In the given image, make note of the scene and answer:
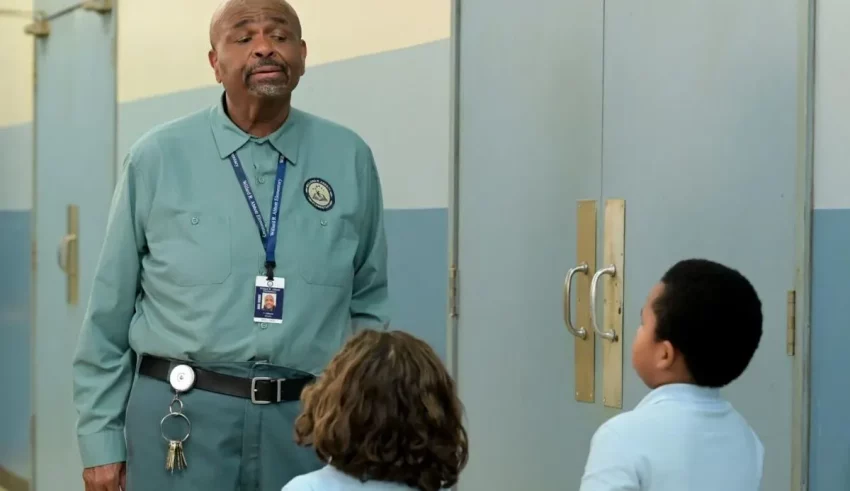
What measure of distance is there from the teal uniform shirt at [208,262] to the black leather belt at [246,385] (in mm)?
29

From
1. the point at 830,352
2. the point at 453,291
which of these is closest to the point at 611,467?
the point at 830,352

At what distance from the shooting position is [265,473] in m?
2.05

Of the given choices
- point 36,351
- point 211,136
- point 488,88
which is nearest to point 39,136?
point 36,351

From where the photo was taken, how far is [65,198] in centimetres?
502

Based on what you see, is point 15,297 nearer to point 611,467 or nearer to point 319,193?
point 319,193

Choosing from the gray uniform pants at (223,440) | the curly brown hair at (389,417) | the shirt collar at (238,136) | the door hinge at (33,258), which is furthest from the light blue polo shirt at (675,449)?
the door hinge at (33,258)

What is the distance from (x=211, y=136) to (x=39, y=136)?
3.44m

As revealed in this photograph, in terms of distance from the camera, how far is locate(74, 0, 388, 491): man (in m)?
2.06

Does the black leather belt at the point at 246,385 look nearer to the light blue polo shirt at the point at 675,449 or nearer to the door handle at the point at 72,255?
the light blue polo shirt at the point at 675,449

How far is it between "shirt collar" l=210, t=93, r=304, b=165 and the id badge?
9.9 inches

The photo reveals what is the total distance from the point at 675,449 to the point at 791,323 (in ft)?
2.13

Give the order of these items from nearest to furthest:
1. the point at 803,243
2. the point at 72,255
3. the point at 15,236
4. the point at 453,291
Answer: the point at 803,243 → the point at 453,291 → the point at 72,255 → the point at 15,236

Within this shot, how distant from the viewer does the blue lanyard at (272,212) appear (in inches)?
82.4

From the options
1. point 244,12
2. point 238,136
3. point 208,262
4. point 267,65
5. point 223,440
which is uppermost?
point 244,12
